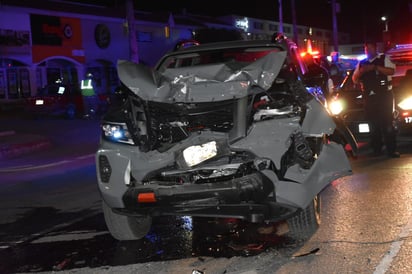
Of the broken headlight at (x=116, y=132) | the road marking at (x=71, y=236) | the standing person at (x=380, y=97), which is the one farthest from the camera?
the standing person at (x=380, y=97)

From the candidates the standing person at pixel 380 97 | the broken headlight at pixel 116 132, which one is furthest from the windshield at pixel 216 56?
the standing person at pixel 380 97

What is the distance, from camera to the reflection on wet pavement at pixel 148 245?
449 cm

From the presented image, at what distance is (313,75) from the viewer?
206 inches

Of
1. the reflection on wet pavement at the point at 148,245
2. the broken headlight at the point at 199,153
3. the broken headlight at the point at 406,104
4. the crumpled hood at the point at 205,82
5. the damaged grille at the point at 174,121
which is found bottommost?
the reflection on wet pavement at the point at 148,245

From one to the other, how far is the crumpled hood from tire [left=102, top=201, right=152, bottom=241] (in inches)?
47.5

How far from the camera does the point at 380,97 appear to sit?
9.02m

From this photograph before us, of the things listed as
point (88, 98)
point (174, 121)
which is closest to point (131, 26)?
point (88, 98)

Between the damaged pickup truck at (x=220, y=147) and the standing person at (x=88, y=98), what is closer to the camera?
the damaged pickup truck at (x=220, y=147)

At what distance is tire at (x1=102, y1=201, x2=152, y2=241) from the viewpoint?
4.88 m

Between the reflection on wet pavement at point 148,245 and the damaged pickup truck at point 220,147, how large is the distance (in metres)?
0.43

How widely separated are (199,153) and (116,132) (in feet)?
2.66

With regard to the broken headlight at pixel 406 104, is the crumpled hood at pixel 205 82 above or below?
above

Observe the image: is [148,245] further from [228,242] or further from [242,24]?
[242,24]

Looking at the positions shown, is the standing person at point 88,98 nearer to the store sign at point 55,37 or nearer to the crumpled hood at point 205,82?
the store sign at point 55,37
